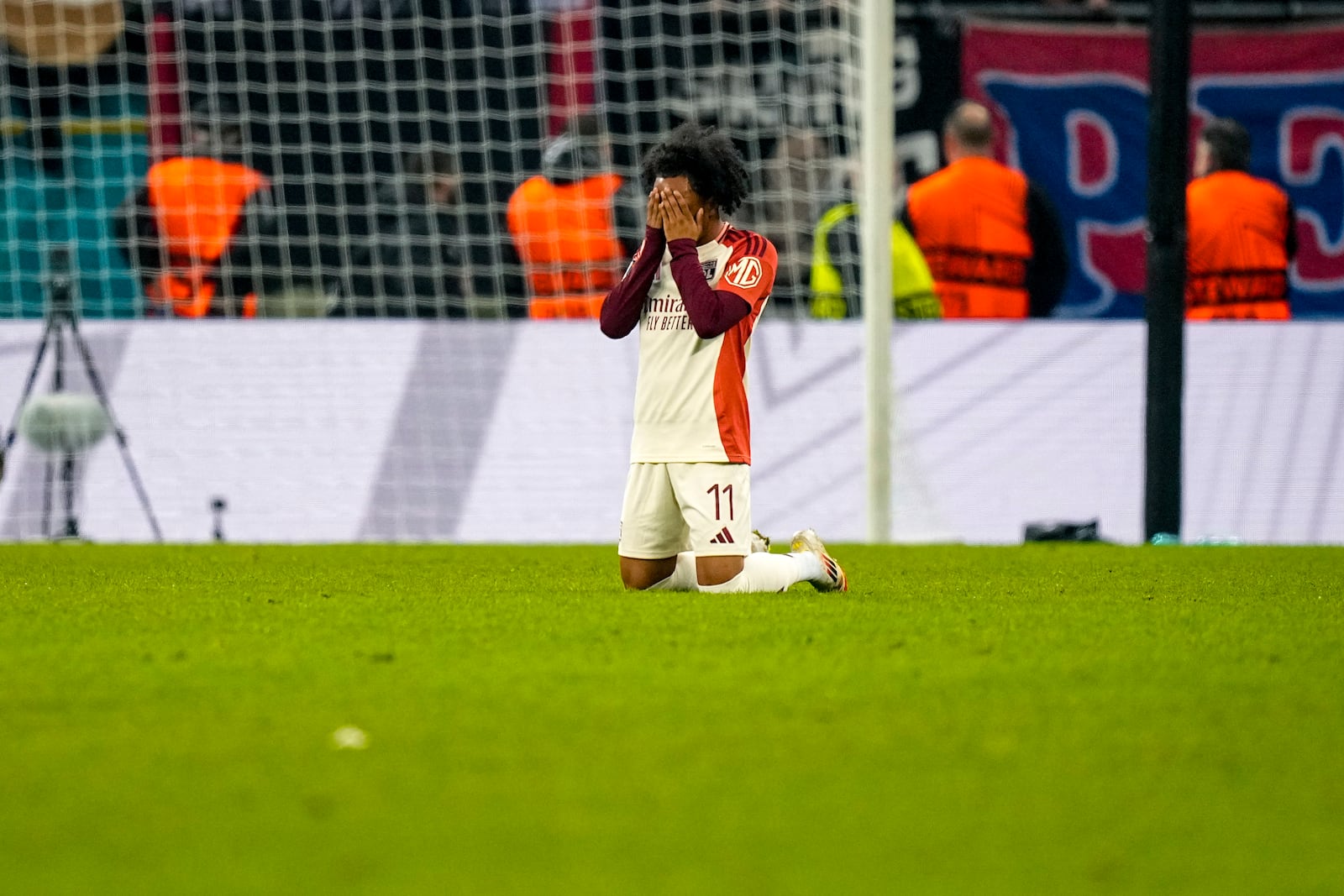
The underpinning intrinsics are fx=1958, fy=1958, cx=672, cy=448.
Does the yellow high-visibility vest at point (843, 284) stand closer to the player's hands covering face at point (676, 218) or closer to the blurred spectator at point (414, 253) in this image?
the blurred spectator at point (414, 253)

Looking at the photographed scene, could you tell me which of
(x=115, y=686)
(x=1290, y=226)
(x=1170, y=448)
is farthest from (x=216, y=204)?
(x=115, y=686)

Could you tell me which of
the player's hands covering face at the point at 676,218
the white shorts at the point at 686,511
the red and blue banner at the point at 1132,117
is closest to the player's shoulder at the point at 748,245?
the player's hands covering face at the point at 676,218

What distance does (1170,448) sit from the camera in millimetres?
8219

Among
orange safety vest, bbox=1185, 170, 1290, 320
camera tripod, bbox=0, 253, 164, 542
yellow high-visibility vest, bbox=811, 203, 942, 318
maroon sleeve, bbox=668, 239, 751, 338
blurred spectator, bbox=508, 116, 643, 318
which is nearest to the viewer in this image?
maroon sleeve, bbox=668, 239, 751, 338

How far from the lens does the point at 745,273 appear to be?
206 inches

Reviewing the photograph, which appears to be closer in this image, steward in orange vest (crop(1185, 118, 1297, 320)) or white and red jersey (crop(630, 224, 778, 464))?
white and red jersey (crop(630, 224, 778, 464))

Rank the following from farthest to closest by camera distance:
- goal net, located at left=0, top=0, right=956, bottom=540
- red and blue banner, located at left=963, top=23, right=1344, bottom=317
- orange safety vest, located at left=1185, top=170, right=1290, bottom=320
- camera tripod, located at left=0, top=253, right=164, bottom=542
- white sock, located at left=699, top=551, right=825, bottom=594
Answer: red and blue banner, located at left=963, top=23, right=1344, bottom=317 < orange safety vest, located at left=1185, top=170, right=1290, bottom=320 < goal net, located at left=0, top=0, right=956, bottom=540 < camera tripod, located at left=0, top=253, right=164, bottom=542 < white sock, located at left=699, top=551, right=825, bottom=594

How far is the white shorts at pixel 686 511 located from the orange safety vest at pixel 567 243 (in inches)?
145

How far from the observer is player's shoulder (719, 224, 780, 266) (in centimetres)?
530

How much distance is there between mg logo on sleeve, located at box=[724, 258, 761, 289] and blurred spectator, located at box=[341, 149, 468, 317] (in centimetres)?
400

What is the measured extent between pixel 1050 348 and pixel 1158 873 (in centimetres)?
658

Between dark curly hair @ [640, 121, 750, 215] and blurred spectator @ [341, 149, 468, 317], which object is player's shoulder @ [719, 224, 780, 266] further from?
blurred spectator @ [341, 149, 468, 317]

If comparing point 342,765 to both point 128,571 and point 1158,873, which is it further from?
point 128,571

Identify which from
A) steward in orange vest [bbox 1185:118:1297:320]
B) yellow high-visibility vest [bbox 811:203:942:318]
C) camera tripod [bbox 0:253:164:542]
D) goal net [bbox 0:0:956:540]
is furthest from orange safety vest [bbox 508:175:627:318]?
steward in orange vest [bbox 1185:118:1297:320]
